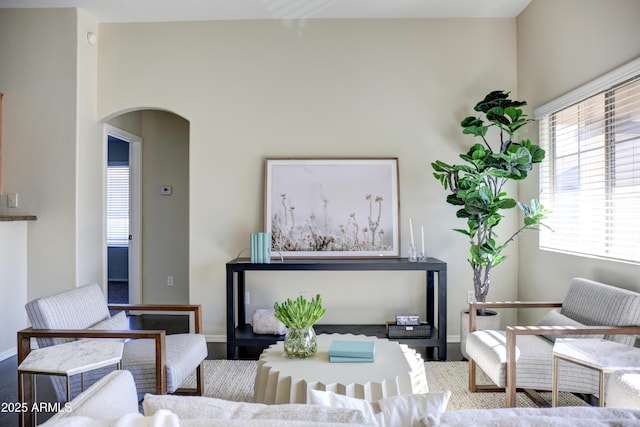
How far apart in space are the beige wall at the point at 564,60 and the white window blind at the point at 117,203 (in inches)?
232

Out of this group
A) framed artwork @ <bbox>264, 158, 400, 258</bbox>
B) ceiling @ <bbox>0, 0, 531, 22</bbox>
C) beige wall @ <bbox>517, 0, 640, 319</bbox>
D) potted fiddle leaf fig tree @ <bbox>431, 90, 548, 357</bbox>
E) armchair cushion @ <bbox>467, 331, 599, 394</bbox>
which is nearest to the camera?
armchair cushion @ <bbox>467, 331, 599, 394</bbox>

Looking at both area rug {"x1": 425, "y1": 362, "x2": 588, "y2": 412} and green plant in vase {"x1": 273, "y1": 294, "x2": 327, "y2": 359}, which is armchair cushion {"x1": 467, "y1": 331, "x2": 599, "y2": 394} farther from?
green plant in vase {"x1": 273, "y1": 294, "x2": 327, "y2": 359}

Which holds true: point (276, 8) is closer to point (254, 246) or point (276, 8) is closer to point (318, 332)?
point (254, 246)

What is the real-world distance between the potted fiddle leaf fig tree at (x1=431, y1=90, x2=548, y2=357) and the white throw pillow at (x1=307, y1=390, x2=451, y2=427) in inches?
101

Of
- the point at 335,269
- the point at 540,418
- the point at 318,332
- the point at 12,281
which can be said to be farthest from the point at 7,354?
the point at 540,418

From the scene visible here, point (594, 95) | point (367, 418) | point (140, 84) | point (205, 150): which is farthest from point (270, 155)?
point (367, 418)

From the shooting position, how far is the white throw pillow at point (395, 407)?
103 cm

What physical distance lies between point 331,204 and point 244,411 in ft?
10.2

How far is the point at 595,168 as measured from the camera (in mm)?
2990

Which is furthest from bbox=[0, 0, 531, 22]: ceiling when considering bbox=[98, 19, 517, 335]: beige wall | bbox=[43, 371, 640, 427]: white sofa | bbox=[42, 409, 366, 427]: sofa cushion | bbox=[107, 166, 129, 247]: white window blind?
bbox=[42, 409, 366, 427]: sofa cushion

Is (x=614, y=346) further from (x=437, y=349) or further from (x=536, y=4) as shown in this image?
(x=536, y=4)

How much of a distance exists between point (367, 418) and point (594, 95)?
2.93 meters

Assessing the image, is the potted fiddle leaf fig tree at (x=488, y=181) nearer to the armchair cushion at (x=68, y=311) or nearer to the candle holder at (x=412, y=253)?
the candle holder at (x=412, y=253)

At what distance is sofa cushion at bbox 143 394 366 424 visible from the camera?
0.98 metres
